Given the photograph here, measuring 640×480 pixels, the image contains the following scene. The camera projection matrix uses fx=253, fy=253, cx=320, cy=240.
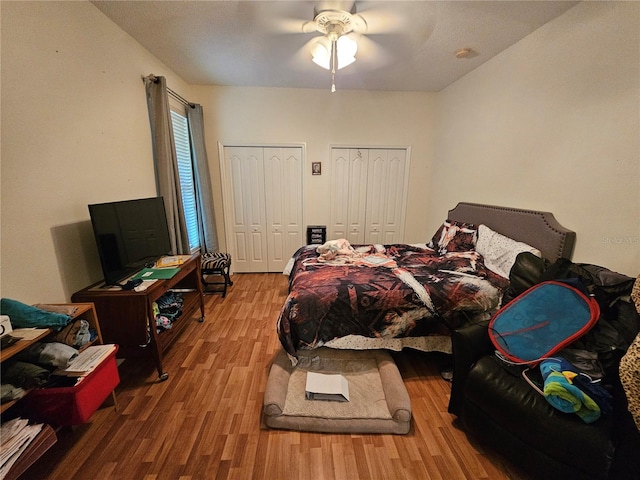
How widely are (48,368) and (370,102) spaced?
4.06m

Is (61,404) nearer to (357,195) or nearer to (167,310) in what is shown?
(167,310)

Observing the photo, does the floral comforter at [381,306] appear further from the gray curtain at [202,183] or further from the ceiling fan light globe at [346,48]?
the gray curtain at [202,183]

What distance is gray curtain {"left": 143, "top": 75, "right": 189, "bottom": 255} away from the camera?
2.43 m

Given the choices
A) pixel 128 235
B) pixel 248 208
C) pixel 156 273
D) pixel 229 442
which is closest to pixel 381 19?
pixel 128 235

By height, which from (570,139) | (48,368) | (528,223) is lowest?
(48,368)

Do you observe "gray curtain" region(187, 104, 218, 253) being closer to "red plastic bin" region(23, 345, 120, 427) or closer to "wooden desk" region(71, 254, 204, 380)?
"wooden desk" region(71, 254, 204, 380)

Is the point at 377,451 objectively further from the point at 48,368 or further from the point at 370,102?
the point at 370,102

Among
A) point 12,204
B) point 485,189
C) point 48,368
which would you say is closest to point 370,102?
point 485,189

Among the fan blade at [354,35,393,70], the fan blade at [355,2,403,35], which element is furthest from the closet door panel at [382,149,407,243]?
the fan blade at [355,2,403,35]

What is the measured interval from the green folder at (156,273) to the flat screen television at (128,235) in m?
0.05

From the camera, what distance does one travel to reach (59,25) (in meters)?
1.55

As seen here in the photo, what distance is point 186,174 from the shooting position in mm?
3289

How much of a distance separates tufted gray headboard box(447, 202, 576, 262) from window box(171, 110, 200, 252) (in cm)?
341

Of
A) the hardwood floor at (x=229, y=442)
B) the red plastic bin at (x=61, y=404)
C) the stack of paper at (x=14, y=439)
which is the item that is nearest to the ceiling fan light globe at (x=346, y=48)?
the hardwood floor at (x=229, y=442)
